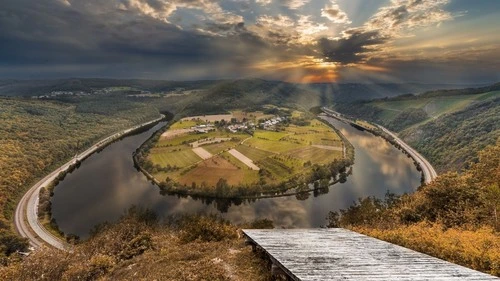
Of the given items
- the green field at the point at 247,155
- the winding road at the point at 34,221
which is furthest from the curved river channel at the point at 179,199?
the green field at the point at 247,155

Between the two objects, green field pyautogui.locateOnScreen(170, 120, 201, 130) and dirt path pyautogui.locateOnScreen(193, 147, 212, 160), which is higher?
green field pyautogui.locateOnScreen(170, 120, 201, 130)

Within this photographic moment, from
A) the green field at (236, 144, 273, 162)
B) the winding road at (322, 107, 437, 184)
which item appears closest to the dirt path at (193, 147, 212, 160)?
the green field at (236, 144, 273, 162)

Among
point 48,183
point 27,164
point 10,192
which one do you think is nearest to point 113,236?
point 10,192

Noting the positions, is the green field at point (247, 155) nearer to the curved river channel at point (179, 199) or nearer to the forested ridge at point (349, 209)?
the curved river channel at point (179, 199)

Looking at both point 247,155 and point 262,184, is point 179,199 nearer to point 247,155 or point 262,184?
point 262,184

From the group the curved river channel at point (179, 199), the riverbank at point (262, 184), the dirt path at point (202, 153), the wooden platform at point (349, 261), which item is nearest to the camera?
the wooden platform at point (349, 261)

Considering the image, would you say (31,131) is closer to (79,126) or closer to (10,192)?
(79,126)

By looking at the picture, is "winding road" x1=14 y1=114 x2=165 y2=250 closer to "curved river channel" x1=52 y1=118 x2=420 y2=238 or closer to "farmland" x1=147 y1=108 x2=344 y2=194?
"curved river channel" x1=52 y1=118 x2=420 y2=238
